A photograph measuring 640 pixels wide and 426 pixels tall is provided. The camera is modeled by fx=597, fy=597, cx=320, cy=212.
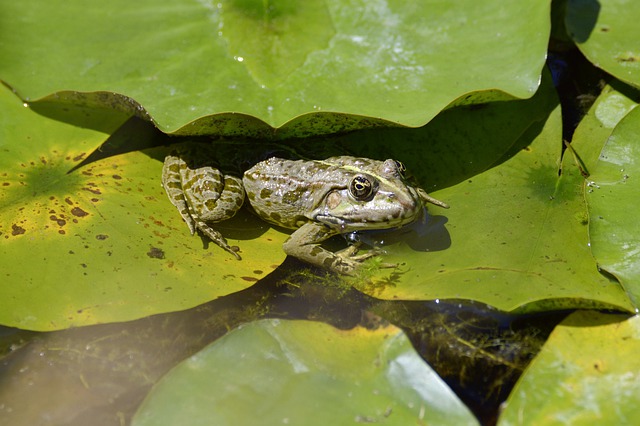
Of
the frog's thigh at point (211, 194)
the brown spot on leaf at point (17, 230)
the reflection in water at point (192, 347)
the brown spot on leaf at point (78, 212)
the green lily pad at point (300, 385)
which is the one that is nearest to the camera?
the green lily pad at point (300, 385)

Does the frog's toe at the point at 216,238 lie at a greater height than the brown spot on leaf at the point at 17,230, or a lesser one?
lesser

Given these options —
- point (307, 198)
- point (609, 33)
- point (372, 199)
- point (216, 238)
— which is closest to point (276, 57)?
point (307, 198)

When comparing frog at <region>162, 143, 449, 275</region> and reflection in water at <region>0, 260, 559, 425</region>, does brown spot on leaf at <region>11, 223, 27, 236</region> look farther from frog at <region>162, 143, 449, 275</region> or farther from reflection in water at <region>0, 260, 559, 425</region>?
frog at <region>162, 143, 449, 275</region>

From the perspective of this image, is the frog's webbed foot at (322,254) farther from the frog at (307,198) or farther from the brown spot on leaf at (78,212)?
the brown spot on leaf at (78,212)

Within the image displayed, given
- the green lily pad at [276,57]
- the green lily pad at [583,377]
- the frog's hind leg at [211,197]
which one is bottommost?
the green lily pad at [583,377]

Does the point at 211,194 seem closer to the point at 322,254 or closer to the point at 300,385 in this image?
the point at 322,254

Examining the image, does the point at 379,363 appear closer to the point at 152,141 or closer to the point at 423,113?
the point at 423,113

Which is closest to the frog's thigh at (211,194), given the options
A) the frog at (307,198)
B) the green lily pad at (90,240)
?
the frog at (307,198)
